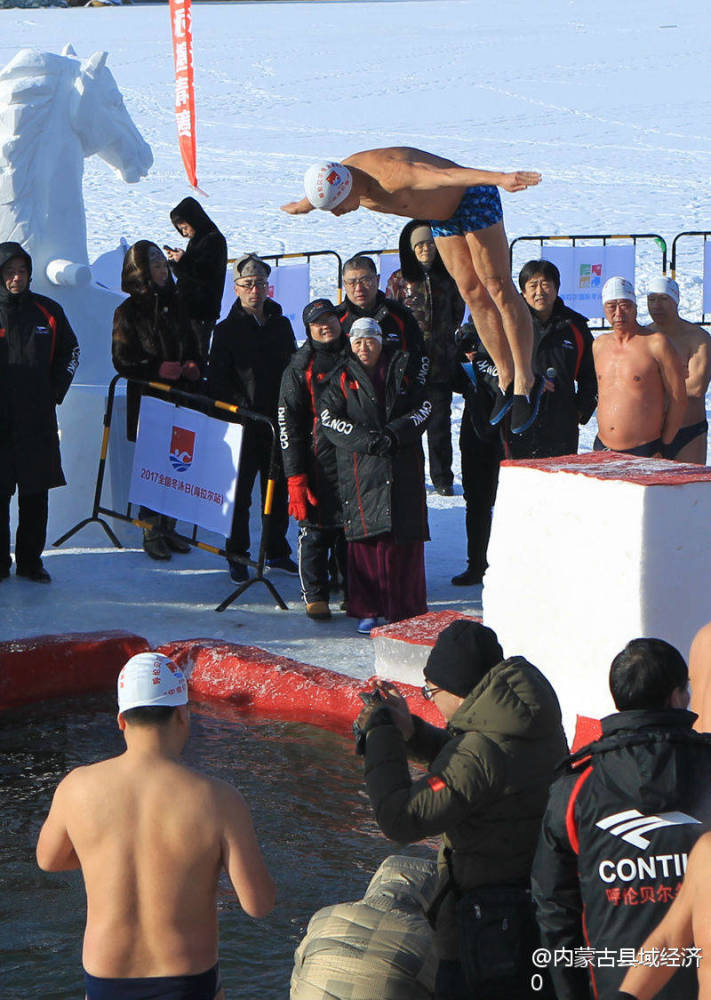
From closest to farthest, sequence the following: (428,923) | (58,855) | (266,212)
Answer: (58,855)
(428,923)
(266,212)

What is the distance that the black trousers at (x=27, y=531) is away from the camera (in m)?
8.16

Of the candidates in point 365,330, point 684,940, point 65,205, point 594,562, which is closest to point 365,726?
point 684,940

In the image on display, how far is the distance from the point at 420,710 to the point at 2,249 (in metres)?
3.72

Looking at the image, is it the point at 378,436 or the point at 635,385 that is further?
the point at 635,385

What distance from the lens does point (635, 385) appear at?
24.5 ft

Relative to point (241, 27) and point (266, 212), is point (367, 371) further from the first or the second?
point (241, 27)

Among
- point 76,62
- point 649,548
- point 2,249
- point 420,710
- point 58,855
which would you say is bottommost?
point 420,710

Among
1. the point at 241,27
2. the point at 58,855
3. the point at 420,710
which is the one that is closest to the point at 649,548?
the point at 420,710

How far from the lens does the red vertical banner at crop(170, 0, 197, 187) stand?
15.0m

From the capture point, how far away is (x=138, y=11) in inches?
1939

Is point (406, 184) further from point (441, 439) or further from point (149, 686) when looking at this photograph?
point (441, 439)

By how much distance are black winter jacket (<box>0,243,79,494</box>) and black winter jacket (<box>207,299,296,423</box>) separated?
0.90 meters

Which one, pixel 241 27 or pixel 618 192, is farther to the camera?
pixel 241 27

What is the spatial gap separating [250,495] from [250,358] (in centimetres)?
83
